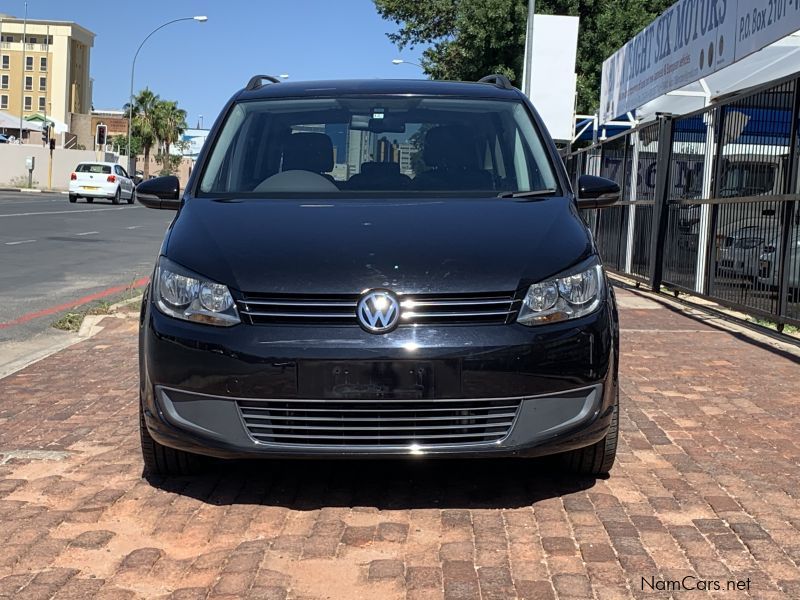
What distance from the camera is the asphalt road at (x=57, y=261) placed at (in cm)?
1036

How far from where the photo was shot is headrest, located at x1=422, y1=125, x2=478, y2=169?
5000 millimetres

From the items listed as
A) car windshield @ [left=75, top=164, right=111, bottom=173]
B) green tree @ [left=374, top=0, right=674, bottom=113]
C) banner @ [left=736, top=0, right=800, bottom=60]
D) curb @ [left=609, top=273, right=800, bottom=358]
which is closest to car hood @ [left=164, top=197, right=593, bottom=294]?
curb @ [left=609, top=273, right=800, bottom=358]

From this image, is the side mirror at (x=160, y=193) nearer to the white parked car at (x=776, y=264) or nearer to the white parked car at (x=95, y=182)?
the white parked car at (x=776, y=264)

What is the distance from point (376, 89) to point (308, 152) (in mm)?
585

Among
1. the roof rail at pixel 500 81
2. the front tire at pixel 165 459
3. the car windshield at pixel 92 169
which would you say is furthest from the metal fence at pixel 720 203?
the car windshield at pixel 92 169

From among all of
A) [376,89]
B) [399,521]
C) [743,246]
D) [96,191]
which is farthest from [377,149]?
[96,191]

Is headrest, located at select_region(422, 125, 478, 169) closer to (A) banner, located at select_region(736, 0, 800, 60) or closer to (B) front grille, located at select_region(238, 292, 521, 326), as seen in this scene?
(B) front grille, located at select_region(238, 292, 521, 326)

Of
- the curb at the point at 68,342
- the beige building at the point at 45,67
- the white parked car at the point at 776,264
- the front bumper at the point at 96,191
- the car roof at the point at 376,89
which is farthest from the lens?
the beige building at the point at 45,67

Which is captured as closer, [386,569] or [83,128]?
[386,569]

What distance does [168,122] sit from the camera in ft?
309

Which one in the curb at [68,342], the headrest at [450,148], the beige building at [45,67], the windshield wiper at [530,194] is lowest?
the curb at [68,342]

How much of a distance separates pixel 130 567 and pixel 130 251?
15.6 meters

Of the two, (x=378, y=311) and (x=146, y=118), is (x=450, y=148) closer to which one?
(x=378, y=311)

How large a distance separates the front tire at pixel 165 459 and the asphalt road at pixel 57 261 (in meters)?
4.67
